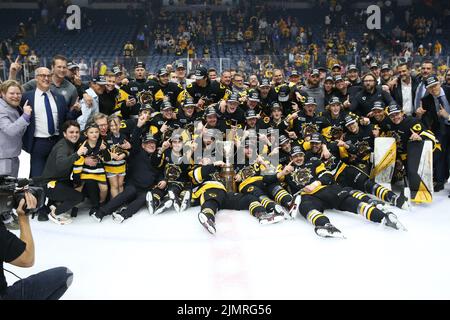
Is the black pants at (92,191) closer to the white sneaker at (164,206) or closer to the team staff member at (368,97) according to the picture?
the white sneaker at (164,206)

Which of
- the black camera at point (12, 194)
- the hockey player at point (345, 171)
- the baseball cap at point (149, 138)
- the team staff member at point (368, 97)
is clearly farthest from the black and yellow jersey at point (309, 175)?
the black camera at point (12, 194)

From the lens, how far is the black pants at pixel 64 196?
428 cm

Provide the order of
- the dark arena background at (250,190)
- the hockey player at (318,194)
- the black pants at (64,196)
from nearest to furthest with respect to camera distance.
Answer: the dark arena background at (250,190) → the hockey player at (318,194) → the black pants at (64,196)

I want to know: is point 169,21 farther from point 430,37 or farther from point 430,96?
point 430,96

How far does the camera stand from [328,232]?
12.1 ft

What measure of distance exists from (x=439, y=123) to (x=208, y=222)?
10.6 ft

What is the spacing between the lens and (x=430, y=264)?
10.5ft

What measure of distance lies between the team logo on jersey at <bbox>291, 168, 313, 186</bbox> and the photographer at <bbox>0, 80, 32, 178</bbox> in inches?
104

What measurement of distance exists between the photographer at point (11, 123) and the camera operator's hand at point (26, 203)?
208 cm

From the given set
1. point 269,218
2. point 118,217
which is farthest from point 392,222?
point 118,217

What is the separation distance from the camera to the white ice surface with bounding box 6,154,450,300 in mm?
2836

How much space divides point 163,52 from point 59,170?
41.8ft

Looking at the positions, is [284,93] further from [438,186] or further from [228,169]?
[438,186]

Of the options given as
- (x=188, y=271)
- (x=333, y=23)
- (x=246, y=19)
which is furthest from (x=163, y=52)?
(x=188, y=271)
